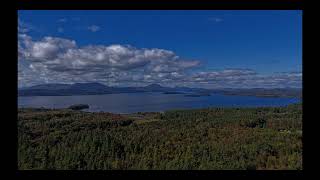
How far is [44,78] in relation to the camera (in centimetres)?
584

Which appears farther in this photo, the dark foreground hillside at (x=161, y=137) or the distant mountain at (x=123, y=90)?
the dark foreground hillside at (x=161, y=137)

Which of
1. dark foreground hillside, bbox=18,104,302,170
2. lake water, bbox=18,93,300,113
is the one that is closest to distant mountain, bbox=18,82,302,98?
lake water, bbox=18,93,300,113

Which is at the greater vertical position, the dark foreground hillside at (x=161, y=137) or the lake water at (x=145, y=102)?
the lake water at (x=145, y=102)

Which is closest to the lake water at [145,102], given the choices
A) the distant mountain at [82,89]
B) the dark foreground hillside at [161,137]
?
the distant mountain at [82,89]

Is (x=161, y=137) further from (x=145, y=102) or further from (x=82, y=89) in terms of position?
(x=82, y=89)

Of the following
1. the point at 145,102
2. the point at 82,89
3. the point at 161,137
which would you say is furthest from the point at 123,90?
the point at 82,89

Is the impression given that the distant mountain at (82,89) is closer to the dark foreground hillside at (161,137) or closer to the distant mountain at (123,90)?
the distant mountain at (123,90)

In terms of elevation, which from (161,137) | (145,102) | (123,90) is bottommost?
(161,137)

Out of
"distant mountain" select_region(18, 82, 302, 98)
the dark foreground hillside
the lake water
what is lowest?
the dark foreground hillside

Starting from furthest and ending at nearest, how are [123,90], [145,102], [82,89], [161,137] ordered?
1. [82,89]
2. [161,137]
3. [145,102]
4. [123,90]

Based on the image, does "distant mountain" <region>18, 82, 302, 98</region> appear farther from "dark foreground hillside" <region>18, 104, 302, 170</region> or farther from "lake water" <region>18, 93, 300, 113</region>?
"dark foreground hillside" <region>18, 104, 302, 170</region>

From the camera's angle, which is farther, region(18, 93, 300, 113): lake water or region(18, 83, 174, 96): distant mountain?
region(18, 93, 300, 113): lake water
